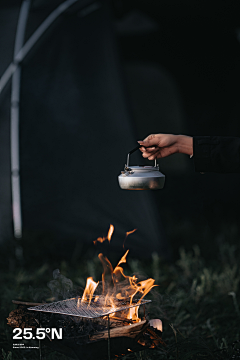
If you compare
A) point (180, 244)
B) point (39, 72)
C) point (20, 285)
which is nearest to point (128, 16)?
point (39, 72)

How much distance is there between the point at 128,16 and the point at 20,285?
14.1 feet

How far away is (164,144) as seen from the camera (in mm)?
2088

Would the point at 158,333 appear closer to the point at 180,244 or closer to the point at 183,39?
the point at 180,244

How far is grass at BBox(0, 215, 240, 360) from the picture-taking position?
2.33 metres

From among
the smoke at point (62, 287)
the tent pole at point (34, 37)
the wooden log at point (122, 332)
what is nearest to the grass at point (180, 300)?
the smoke at point (62, 287)

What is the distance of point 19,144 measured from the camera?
438 cm

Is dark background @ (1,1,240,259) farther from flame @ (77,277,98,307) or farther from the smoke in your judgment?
flame @ (77,277,98,307)

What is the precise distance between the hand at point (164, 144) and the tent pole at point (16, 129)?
8.51 ft

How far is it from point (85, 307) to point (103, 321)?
0.15m

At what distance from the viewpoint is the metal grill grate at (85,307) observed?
1.87 meters

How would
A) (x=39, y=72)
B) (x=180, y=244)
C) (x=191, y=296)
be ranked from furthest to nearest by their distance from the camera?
1. (x=180, y=244)
2. (x=39, y=72)
3. (x=191, y=296)

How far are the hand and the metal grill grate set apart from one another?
31.9 inches

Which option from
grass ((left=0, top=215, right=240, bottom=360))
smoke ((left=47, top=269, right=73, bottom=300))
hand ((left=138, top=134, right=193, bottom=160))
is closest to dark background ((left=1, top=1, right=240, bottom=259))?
grass ((left=0, top=215, right=240, bottom=360))

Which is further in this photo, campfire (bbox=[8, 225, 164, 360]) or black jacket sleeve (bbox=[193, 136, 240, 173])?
black jacket sleeve (bbox=[193, 136, 240, 173])
